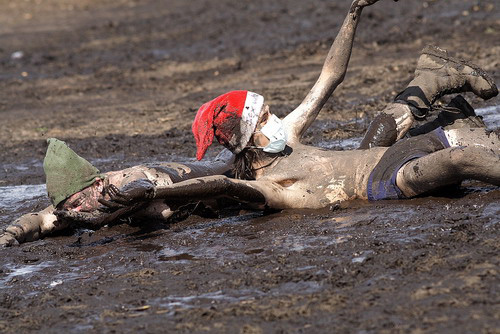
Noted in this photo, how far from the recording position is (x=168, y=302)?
14.1ft

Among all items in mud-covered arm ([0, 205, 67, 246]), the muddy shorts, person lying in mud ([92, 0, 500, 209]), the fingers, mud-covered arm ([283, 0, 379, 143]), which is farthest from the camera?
mud-covered arm ([283, 0, 379, 143])

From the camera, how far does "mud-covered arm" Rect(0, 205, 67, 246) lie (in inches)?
227

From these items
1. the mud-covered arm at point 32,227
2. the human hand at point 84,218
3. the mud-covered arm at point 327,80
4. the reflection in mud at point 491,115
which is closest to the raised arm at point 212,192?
the human hand at point 84,218

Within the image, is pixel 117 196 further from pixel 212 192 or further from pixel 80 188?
pixel 80 188

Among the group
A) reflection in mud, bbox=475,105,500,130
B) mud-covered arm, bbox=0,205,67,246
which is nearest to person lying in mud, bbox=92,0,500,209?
mud-covered arm, bbox=0,205,67,246

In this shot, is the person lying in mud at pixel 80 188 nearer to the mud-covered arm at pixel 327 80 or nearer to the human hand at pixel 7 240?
the human hand at pixel 7 240

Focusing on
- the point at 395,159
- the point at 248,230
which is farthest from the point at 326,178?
the point at 248,230

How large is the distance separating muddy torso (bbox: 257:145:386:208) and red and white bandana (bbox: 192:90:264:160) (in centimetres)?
34

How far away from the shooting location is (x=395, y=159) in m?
5.55

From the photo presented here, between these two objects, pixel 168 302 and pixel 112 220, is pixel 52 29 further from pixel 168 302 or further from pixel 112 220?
pixel 168 302

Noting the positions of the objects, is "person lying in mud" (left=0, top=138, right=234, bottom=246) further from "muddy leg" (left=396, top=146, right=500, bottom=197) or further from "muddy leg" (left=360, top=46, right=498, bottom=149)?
"muddy leg" (left=396, top=146, right=500, bottom=197)

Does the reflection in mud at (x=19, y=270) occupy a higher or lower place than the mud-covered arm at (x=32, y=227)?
lower

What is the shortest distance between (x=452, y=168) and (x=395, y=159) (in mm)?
499

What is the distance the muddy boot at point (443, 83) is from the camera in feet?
20.0
